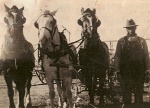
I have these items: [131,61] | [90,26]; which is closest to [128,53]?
[131,61]

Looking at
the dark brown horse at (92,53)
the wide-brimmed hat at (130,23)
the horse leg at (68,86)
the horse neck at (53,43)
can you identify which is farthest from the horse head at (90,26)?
the horse leg at (68,86)

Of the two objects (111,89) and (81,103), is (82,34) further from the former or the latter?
(81,103)

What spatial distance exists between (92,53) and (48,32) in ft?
5.63

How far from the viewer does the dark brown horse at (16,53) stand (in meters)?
6.30

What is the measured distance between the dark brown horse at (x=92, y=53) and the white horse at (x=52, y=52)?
866 mm

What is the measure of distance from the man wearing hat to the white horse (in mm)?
1544

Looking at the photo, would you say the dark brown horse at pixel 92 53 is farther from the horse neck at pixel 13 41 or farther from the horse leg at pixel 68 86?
the horse neck at pixel 13 41

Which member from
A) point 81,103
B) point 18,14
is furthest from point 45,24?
point 81,103

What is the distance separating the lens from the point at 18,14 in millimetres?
6418

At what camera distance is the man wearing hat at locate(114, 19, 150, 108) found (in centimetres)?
686

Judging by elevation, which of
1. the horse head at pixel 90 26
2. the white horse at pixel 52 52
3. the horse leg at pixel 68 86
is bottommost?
the horse leg at pixel 68 86

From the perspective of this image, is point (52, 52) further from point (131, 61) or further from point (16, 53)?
point (131, 61)

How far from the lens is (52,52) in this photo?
5.77 metres

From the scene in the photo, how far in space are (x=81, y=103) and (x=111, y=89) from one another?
104 cm
